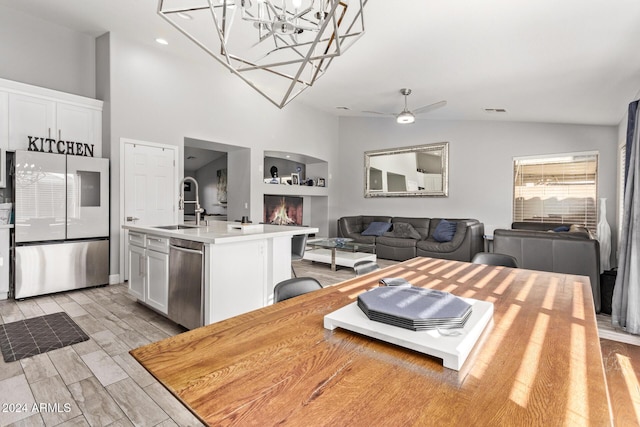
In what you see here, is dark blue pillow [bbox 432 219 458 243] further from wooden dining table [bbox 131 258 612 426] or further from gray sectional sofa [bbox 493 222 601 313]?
wooden dining table [bbox 131 258 612 426]

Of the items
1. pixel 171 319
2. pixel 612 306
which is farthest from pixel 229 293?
pixel 612 306

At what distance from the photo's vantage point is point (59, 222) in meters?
3.83

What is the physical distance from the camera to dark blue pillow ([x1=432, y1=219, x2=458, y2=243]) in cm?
593

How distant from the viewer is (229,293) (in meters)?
2.58

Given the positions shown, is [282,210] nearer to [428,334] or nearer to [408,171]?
[408,171]

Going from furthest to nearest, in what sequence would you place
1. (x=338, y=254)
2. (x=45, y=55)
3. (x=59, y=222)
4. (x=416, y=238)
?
(x=416, y=238) → (x=338, y=254) → (x=45, y=55) → (x=59, y=222)

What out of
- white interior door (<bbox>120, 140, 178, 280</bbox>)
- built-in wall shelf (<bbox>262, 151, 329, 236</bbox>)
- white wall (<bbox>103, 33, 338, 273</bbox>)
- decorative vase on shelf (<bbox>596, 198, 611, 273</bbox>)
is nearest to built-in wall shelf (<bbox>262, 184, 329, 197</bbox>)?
built-in wall shelf (<bbox>262, 151, 329, 236</bbox>)

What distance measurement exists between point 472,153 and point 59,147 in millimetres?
6799

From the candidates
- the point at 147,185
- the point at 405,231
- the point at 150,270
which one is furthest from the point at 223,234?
the point at 405,231

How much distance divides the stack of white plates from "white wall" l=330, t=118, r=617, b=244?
18.3 feet

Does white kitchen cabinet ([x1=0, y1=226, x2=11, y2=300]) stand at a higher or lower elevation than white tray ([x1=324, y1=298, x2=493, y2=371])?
lower

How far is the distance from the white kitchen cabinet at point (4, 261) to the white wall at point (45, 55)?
200 cm

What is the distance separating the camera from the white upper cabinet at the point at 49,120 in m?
3.83

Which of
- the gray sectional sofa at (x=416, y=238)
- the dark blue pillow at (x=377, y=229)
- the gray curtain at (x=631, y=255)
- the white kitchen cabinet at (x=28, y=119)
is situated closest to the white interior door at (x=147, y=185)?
the white kitchen cabinet at (x=28, y=119)
